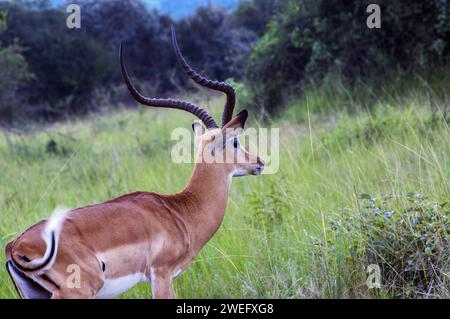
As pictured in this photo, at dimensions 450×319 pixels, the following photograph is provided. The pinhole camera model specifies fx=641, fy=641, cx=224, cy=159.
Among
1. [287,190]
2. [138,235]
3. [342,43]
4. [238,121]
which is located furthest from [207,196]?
[342,43]

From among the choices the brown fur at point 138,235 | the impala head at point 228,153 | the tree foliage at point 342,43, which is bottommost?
the brown fur at point 138,235

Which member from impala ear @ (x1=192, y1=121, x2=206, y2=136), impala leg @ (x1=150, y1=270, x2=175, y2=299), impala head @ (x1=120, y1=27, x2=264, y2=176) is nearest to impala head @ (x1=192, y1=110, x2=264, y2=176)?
impala head @ (x1=120, y1=27, x2=264, y2=176)

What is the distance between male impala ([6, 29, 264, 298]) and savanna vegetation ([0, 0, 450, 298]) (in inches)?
21.5

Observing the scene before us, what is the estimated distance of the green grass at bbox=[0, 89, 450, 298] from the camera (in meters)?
3.74

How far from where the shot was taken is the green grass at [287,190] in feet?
12.3

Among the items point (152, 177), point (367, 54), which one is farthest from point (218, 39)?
point (152, 177)

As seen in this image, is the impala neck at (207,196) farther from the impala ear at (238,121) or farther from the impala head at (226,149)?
the impala ear at (238,121)

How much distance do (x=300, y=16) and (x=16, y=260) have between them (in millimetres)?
8433

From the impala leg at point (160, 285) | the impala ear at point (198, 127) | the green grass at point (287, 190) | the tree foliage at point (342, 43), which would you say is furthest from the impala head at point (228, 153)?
the tree foliage at point (342, 43)

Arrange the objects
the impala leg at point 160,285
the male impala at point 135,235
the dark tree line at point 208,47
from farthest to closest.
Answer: the dark tree line at point 208,47 → the impala leg at point 160,285 → the male impala at point 135,235

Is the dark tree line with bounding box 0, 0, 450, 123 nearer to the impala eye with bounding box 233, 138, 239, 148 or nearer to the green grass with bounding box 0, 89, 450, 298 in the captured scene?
the green grass with bounding box 0, 89, 450, 298

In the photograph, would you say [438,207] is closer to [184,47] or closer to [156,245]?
[156,245]

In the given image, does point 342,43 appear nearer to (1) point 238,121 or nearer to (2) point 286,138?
(2) point 286,138
